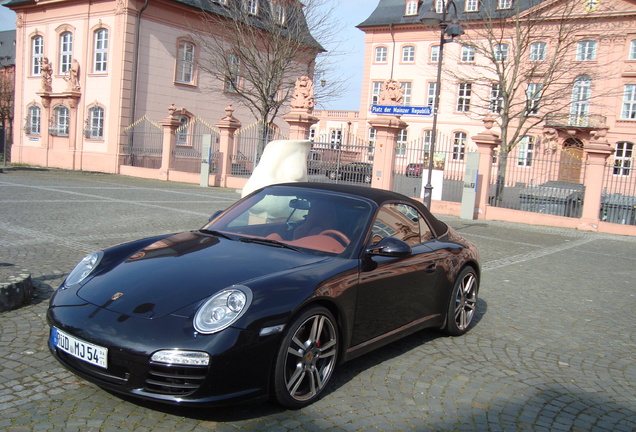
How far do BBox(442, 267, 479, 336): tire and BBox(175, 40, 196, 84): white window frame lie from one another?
2893cm

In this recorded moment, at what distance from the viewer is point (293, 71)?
33.9m

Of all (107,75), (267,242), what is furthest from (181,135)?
(267,242)

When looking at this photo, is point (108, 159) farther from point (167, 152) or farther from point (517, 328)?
point (517, 328)

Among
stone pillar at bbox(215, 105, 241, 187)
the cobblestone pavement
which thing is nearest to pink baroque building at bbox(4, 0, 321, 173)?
stone pillar at bbox(215, 105, 241, 187)

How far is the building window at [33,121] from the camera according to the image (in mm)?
33900

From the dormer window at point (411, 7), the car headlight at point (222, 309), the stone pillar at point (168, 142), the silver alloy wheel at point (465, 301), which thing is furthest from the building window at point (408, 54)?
the car headlight at point (222, 309)

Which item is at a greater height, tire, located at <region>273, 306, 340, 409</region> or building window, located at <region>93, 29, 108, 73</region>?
building window, located at <region>93, 29, 108, 73</region>

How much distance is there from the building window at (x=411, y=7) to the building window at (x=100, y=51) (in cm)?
2618

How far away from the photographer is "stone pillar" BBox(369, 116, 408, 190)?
19828 mm

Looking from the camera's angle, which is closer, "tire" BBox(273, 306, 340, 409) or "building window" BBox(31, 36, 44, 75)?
"tire" BBox(273, 306, 340, 409)

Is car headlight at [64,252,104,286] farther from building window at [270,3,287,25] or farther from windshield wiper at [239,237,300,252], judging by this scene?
building window at [270,3,287,25]

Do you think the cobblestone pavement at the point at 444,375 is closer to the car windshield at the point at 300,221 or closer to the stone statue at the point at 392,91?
the car windshield at the point at 300,221

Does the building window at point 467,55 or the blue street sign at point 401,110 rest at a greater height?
the building window at point 467,55

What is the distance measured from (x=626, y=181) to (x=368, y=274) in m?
17.1
